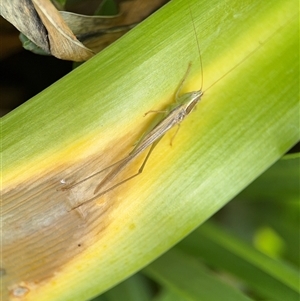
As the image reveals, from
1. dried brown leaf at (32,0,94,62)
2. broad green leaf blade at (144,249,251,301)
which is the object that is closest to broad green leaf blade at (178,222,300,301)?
broad green leaf blade at (144,249,251,301)

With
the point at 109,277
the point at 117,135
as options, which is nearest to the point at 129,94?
the point at 117,135

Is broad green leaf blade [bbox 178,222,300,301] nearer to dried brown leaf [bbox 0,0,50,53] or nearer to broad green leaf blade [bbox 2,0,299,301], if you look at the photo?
broad green leaf blade [bbox 2,0,299,301]

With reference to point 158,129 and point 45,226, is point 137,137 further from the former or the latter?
point 45,226

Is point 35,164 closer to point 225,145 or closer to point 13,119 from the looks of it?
point 13,119

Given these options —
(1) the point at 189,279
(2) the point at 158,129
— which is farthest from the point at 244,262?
(2) the point at 158,129

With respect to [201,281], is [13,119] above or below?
above

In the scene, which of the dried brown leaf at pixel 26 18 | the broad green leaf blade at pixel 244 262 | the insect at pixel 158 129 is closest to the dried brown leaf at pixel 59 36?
the dried brown leaf at pixel 26 18
